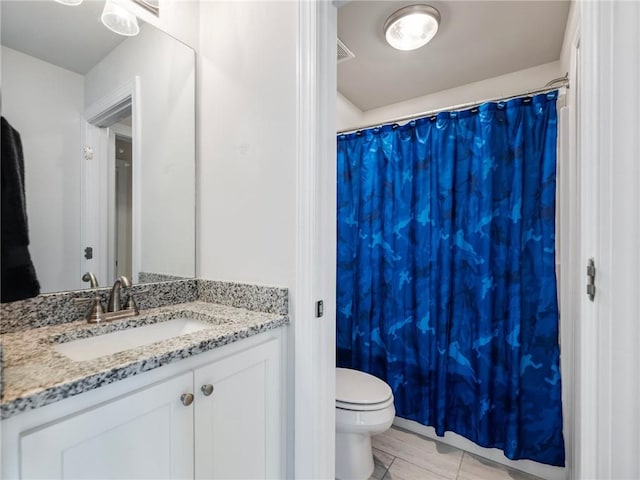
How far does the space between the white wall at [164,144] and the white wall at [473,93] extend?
3.71 feet

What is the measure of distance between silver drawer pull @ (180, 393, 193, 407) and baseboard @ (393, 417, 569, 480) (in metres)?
1.63

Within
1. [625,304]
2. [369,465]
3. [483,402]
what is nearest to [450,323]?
[483,402]

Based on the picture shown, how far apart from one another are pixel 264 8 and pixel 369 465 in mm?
2151

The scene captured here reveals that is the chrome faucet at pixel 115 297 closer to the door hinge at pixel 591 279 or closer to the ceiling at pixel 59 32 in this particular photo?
the ceiling at pixel 59 32

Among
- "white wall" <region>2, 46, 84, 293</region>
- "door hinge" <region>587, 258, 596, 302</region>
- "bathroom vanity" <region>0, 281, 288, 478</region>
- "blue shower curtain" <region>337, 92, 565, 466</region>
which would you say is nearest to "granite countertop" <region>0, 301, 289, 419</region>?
"bathroom vanity" <region>0, 281, 288, 478</region>

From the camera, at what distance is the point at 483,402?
1660 millimetres

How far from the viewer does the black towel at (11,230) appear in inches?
27.1

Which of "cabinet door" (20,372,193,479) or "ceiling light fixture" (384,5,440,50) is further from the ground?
"ceiling light fixture" (384,5,440,50)

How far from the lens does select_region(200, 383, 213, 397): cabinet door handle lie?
829 millimetres

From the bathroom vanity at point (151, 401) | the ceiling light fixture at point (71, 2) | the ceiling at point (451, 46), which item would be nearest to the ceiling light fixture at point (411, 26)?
the ceiling at point (451, 46)

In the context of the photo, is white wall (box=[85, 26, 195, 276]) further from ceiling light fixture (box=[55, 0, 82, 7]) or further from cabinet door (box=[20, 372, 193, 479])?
cabinet door (box=[20, 372, 193, 479])

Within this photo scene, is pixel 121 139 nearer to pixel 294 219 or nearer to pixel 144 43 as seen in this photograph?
pixel 144 43

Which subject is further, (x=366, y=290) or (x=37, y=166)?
(x=366, y=290)

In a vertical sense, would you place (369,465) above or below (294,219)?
below
